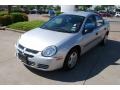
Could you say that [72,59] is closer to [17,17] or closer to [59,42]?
[59,42]

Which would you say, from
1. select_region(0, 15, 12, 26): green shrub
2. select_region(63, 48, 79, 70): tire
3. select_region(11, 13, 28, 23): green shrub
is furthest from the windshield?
select_region(11, 13, 28, 23): green shrub

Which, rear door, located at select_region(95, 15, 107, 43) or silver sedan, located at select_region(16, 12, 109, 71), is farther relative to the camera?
rear door, located at select_region(95, 15, 107, 43)

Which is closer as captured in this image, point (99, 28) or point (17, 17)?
point (99, 28)

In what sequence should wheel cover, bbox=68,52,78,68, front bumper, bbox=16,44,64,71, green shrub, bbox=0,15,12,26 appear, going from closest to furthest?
front bumper, bbox=16,44,64,71, wheel cover, bbox=68,52,78,68, green shrub, bbox=0,15,12,26

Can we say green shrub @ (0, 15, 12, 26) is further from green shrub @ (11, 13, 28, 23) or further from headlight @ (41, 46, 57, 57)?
headlight @ (41, 46, 57, 57)

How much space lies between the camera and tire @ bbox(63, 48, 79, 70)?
5316 mm

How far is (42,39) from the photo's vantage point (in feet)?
17.3

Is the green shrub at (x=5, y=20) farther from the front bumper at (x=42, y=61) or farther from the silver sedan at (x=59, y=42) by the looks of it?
the front bumper at (x=42, y=61)

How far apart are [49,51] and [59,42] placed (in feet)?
1.28

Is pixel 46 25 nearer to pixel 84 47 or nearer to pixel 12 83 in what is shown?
pixel 84 47

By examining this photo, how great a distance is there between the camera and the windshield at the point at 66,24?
601cm

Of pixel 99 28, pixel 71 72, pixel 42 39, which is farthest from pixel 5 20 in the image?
pixel 71 72

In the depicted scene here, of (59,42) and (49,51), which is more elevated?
(59,42)
